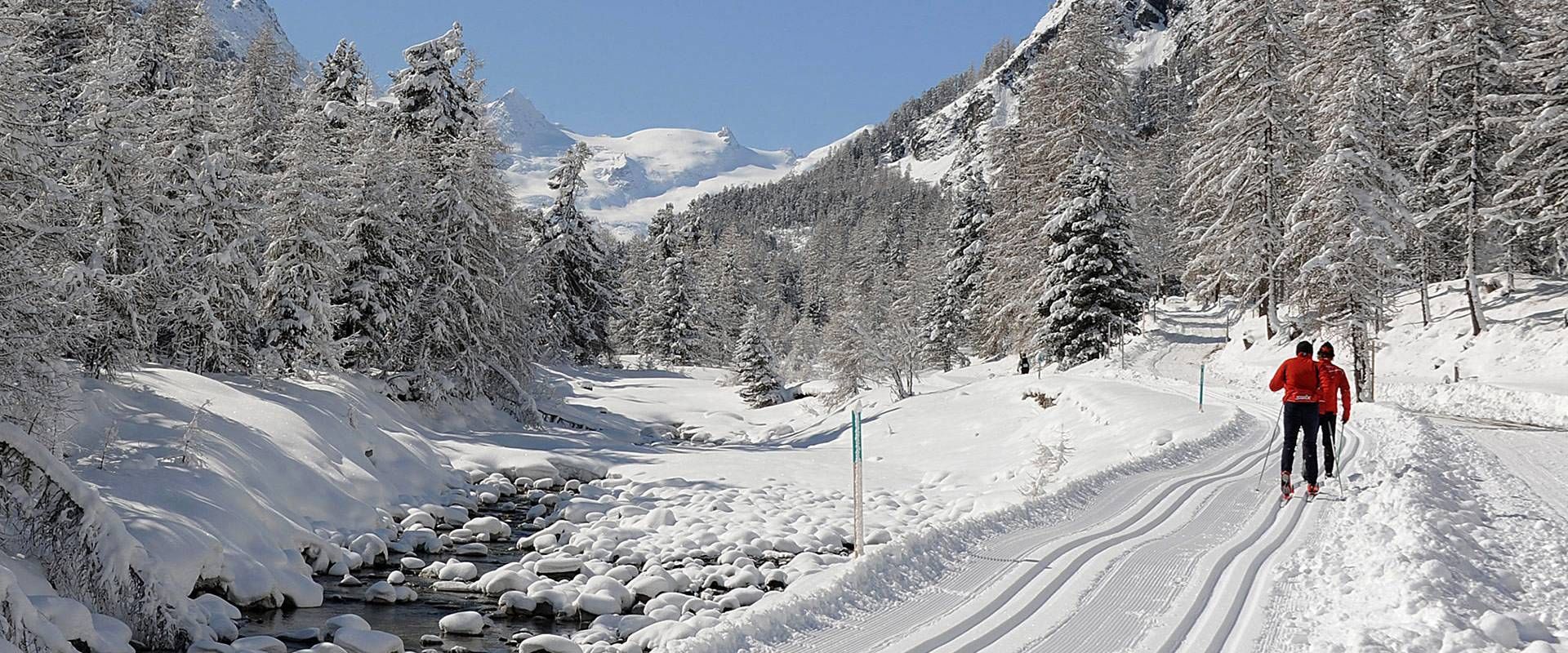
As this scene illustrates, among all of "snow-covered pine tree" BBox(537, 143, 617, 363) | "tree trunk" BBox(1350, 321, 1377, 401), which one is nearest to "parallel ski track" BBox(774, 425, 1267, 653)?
"tree trunk" BBox(1350, 321, 1377, 401)

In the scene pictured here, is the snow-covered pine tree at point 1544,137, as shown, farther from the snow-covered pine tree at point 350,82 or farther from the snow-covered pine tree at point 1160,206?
the snow-covered pine tree at point 350,82

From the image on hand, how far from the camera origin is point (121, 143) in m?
16.5

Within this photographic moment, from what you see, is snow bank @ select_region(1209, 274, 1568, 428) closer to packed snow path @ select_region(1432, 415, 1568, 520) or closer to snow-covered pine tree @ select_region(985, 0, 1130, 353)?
packed snow path @ select_region(1432, 415, 1568, 520)

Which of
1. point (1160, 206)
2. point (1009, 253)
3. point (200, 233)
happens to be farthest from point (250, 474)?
point (1160, 206)

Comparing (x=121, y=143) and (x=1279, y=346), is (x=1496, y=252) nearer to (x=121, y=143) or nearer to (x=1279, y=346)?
(x=1279, y=346)

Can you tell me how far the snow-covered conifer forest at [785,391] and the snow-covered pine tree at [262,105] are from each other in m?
0.53

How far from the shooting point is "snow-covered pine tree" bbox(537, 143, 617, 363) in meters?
50.6

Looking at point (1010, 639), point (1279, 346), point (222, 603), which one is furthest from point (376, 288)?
point (1279, 346)

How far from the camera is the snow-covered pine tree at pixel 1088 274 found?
34.7m

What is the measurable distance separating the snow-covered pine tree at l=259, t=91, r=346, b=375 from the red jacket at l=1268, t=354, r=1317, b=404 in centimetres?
1923

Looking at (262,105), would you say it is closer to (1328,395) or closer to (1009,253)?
(1009,253)

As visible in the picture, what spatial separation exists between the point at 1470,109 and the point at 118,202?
38.5m

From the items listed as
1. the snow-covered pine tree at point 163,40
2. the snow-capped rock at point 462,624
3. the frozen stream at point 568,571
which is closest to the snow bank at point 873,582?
the frozen stream at point 568,571

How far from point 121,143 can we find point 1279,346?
35.9 m
